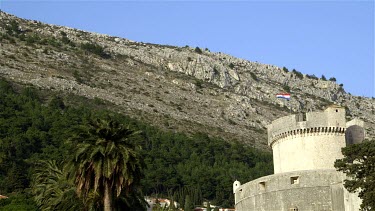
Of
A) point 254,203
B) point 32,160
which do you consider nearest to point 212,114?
point 32,160

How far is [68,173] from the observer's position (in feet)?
137

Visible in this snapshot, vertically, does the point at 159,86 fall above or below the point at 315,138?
above

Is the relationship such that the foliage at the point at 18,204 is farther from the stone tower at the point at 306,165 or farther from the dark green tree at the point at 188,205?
the dark green tree at the point at 188,205

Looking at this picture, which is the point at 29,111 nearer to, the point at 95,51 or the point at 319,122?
the point at 95,51

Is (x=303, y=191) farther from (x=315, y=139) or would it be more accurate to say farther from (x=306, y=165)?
(x=315, y=139)

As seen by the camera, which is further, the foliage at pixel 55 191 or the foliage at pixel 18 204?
the foliage at pixel 18 204

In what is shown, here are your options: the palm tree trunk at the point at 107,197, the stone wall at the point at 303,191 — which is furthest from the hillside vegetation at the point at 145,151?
the palm tree trunk at the point at 107,197

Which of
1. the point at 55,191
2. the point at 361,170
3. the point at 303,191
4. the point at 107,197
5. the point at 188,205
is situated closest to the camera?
the point at 107,197

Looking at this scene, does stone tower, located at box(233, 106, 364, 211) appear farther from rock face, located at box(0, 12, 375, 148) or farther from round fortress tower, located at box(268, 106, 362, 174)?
rock face, located at box(0, 12, 375, 148)

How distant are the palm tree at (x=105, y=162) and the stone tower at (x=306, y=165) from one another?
1549cm

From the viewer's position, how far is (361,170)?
1713 inches

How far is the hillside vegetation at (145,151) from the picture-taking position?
111 m

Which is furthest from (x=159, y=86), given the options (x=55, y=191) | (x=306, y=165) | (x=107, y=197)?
(x=107, y=197)

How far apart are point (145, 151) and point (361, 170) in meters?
85.3
